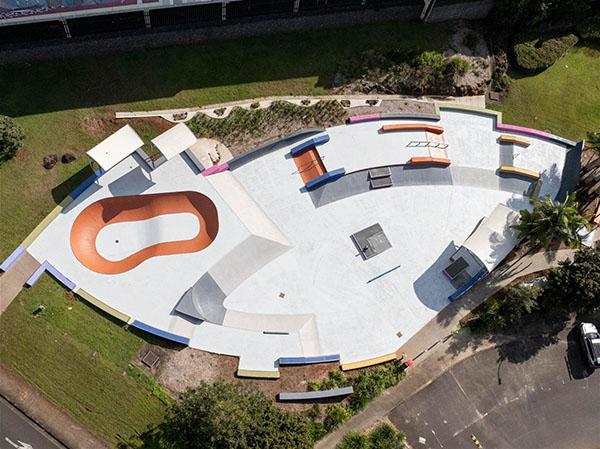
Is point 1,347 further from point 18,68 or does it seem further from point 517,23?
point 517,23

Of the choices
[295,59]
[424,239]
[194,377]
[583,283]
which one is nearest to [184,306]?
[194,377]


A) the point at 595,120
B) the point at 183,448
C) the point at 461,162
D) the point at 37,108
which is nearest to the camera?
the point at 183,448

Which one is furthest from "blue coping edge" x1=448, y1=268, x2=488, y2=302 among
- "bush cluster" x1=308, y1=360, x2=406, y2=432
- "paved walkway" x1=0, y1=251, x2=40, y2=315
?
"paved walkway" x1=0, y1=251, x2=40, y2=315

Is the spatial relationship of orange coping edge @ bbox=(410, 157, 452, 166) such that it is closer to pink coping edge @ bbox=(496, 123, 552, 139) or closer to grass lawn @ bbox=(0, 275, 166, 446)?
pink coping edge @ bbox=(496, 123, 552, 139)

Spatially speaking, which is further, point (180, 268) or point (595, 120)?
point (595, 120)

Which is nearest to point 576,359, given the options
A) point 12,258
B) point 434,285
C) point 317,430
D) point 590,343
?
point 590,343

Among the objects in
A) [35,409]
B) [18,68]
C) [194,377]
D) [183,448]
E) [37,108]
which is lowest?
[183,448]

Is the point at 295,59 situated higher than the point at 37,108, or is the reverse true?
the point at 37,108
